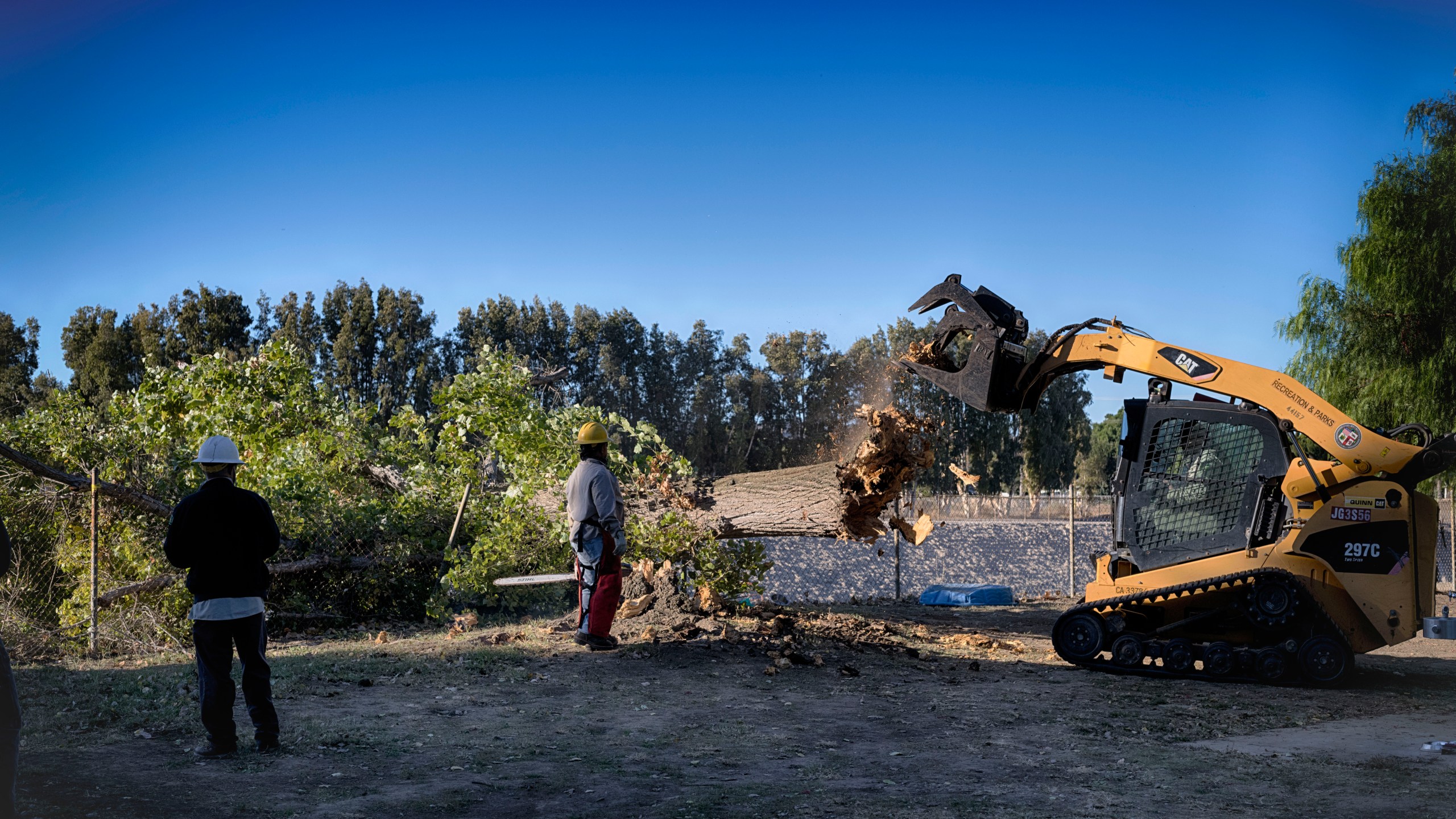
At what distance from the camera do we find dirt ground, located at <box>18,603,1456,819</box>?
13.9ft

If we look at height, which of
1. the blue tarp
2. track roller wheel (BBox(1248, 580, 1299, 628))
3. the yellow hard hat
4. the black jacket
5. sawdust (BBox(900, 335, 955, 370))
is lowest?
the blue tarp

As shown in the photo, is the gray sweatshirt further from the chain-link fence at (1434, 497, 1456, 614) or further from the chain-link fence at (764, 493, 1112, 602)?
the chain-link fence at (1434, 497, 1456, 614)

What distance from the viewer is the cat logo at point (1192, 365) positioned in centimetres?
816

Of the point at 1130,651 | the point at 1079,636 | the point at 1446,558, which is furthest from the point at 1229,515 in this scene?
the point at 1446,558

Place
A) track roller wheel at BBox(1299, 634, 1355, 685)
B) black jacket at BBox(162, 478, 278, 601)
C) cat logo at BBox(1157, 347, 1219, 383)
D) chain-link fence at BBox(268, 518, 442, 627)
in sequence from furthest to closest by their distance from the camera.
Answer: chain-link fence at BBox(268, 518, 442, 627) → cat logo at BBox(1157, 347, 1219, 383) → track roller wheel at BBox(1299, 634, 1355, 685) → black jacket at BBox(162, 478, 278, 601)

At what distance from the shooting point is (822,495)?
9547 millimetres

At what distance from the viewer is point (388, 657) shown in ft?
24.8

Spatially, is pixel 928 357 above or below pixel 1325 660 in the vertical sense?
above

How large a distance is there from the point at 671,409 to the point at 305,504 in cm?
3050

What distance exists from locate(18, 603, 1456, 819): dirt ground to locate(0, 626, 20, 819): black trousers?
121cm

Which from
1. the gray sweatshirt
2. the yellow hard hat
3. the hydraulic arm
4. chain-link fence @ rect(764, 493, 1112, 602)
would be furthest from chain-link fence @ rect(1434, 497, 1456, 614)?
the yellow hard hat

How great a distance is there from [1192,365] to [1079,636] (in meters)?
2.45

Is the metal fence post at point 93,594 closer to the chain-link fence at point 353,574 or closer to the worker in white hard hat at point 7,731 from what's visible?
the chain-link fence at point 353,574

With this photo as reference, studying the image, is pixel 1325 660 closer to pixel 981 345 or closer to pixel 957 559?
pixel 981 345
